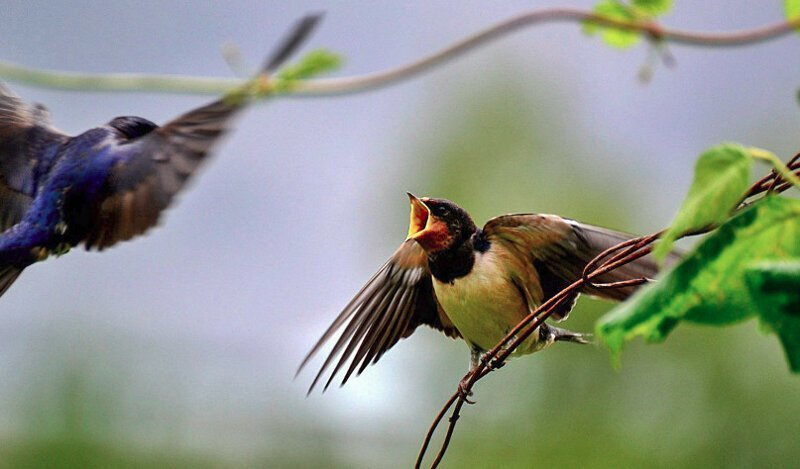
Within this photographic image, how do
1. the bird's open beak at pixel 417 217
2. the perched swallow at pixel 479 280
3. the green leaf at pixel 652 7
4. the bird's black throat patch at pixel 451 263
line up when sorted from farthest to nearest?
1. the bird's black throat patch at pixel 451 263
2. the perched swallow at pixel 479 280
3. the bird's open beak at pixel 417 217
4. the green leaf at pixel 652 7

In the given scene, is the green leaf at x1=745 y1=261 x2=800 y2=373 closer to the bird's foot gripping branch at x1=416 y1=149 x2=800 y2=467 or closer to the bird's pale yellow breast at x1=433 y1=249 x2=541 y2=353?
the bird's foot gripping branch at x1=416 y1=149 x2=800 y2=467

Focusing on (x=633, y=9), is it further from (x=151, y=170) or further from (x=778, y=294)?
(x=151, y=170)

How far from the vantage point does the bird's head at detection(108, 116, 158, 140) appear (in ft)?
3.35

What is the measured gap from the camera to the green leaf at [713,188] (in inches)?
17.3

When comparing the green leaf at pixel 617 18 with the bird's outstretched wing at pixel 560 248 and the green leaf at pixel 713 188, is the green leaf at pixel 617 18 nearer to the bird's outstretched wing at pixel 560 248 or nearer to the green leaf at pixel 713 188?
the green leaf at pixel 713 188

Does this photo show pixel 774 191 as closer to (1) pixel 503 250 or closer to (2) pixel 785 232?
(2) pixel 785 232

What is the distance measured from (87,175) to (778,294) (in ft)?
2.50

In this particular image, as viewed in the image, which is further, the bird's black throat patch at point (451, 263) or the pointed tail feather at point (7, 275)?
the bird's black throat patch at point (451, 263)

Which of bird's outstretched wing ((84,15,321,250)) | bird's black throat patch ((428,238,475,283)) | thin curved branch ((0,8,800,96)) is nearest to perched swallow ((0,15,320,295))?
bird's outstretched wing ((84,15,321,250))

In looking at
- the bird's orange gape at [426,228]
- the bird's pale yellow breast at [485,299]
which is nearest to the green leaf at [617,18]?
the bird's orange gape at [426,228]

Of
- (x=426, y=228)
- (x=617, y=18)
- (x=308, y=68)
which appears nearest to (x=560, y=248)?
(x=426, y=228)

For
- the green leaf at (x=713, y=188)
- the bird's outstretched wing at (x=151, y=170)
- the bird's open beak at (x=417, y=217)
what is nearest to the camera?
the green leaf at (x=713, y=188)

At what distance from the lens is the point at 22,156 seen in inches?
45.0

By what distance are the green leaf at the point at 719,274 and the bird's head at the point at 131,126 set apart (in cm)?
65
